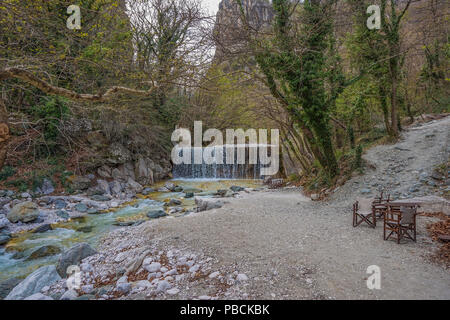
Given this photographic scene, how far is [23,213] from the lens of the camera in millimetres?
7918

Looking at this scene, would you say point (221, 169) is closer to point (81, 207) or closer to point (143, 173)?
point (143, 173)

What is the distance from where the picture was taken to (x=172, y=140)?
18.8 metres

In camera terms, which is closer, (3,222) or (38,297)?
(38,297)

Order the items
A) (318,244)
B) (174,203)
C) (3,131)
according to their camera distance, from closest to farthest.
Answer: (3,131) → (318,244) → (174,203)

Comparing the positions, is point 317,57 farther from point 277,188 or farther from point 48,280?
point 48,280

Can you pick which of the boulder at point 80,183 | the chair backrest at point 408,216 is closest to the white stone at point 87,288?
the chair backrest at point 408,216

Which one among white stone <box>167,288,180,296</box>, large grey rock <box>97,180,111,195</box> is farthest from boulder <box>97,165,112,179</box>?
white stone <box>167,288,180,296</box>

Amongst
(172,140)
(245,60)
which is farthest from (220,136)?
(245,60)

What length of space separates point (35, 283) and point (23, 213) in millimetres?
5082

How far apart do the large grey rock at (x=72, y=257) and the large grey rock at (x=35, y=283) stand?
164mm

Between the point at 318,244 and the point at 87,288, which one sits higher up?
the point at 318,244

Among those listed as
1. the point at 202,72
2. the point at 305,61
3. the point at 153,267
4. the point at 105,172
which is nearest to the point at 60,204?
the point at 105,172

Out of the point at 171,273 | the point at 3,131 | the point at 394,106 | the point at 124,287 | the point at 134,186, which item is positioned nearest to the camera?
the point at 3,131

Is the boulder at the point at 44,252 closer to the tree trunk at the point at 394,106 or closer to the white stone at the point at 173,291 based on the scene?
the white stone at the point at 173,291
